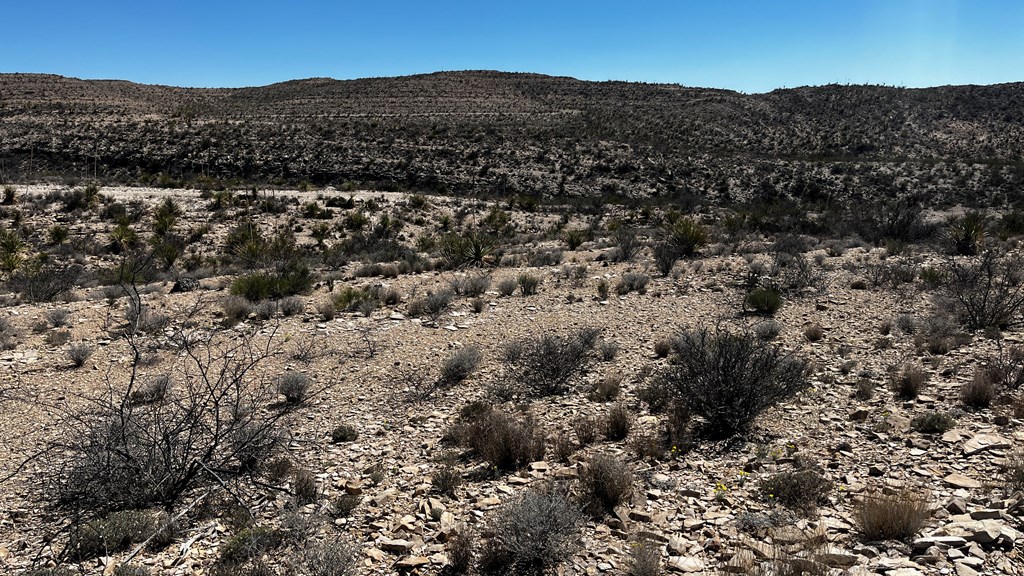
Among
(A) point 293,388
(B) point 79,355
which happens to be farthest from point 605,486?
(B) point 79,355

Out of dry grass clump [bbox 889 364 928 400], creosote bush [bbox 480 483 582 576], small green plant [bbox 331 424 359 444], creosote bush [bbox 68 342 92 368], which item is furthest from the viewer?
creosote bush [bbox 68 342 92 368]

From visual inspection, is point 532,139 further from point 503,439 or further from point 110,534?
point 110,534

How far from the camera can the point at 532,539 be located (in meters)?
3.90

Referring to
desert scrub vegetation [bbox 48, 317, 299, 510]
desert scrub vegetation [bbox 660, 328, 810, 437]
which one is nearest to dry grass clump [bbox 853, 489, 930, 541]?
desert scrub vegetation [bbox 660, 328, 810, 437]

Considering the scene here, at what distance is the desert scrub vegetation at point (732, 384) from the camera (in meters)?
5.89

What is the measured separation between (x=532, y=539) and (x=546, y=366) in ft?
12.4

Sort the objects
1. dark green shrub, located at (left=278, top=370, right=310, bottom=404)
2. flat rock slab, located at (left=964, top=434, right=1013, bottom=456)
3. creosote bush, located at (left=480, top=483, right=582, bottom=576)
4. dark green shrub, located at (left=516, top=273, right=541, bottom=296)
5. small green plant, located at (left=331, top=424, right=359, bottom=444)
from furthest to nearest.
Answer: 1. dark green shrub, located at (left=516, top=273, right=541, bottom=296)
2. dark green shrub, located at (left=278, top=370, right=310, bottom=404)
3. small green plant, located at (left=331, top=424, right=359, bottom=444)
4. flat rock slab, located at (left=964, top=434, right=1013, bottom=456)
5. creosote bush, located at (left=480, top=483, right=582, bottom=576)

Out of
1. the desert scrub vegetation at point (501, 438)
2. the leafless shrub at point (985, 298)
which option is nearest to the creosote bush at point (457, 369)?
the desert scrub vegetation at point (501, 438)

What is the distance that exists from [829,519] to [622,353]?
185 inches

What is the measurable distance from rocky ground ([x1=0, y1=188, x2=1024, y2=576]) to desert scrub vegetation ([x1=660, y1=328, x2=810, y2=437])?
239mm

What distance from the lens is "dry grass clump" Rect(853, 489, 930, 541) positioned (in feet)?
12.4

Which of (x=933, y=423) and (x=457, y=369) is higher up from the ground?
(x=933, y=423)

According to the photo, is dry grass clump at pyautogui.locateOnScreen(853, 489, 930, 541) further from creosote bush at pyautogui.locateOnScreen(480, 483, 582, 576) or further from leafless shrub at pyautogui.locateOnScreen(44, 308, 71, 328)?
leafless shrub at pyautogui.locateOnScreen(44, 308, 71, 328)

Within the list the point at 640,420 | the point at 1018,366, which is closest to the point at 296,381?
the point at 640,420
